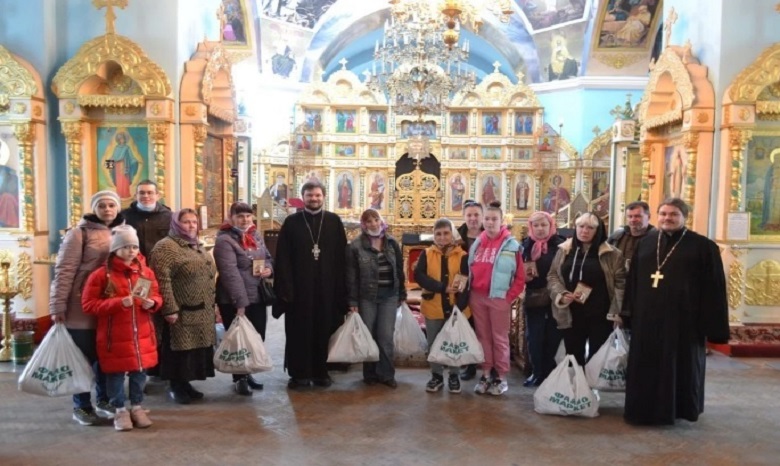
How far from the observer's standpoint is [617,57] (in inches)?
619

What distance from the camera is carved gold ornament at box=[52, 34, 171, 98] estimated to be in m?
6.51

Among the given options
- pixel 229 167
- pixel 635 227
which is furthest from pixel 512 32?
pixel 635 227

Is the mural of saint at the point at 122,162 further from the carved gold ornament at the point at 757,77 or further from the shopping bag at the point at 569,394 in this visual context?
the carved gold ornament at the point at 757,77

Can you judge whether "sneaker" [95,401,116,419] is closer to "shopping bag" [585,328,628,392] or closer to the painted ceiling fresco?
"shopping bag" [585,328,628,392]

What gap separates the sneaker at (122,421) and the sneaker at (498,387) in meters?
2.93

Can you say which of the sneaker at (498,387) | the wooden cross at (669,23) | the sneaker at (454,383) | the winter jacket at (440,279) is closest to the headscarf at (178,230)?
the winter jacket at (440,279)

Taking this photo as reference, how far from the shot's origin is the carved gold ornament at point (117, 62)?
6.51m

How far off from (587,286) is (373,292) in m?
1.80

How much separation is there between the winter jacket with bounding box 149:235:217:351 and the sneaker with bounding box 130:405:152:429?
53 cm

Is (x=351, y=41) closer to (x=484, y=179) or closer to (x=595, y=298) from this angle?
(x=484, y=179)

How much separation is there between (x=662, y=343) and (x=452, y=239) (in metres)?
1.85

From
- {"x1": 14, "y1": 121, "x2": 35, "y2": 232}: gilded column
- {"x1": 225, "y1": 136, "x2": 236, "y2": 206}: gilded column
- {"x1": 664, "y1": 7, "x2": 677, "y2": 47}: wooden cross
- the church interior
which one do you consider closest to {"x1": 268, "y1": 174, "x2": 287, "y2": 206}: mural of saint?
the church interior

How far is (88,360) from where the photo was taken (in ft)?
14.0

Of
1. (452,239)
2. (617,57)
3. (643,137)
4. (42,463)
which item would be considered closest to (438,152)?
(617,57)
